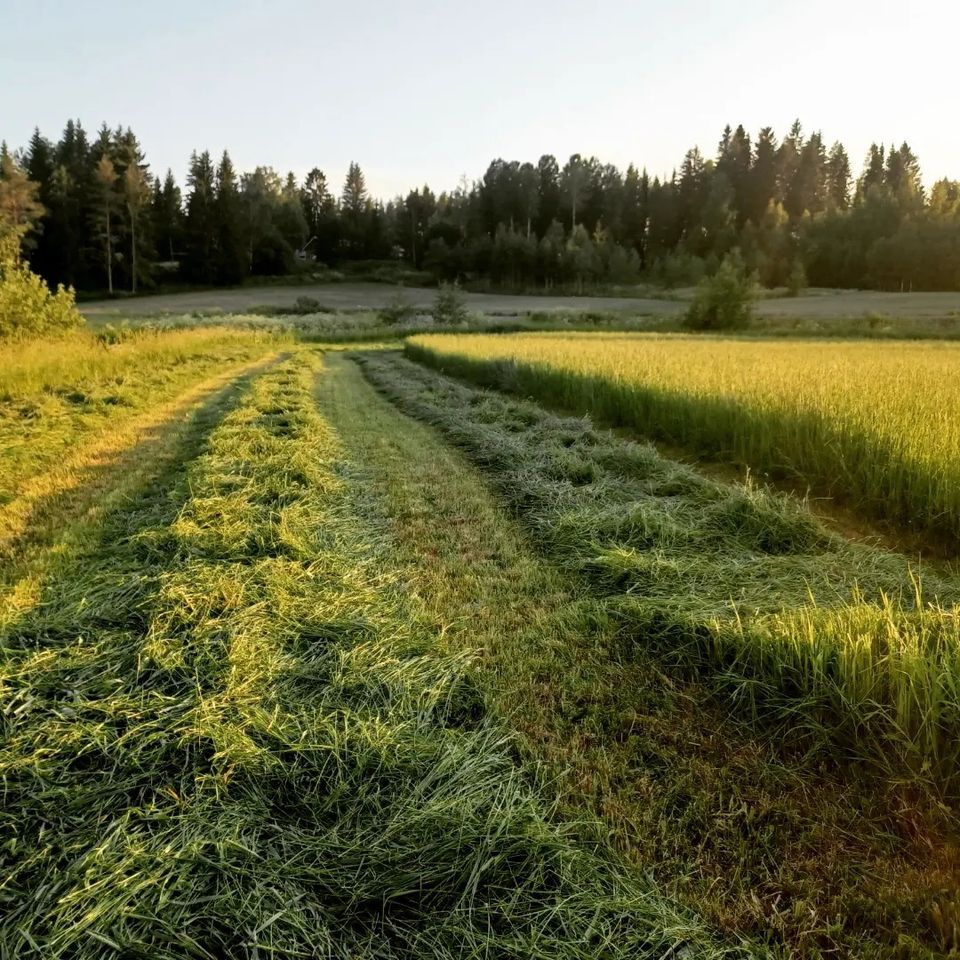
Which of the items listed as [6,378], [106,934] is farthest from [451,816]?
[6,378]

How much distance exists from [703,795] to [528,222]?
8432cm

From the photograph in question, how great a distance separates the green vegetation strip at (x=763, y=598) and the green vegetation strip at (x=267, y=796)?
1185mm

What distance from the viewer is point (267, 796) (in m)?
2.05

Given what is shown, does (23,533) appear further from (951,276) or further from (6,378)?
(951,276)

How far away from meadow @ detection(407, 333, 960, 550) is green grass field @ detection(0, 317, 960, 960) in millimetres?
992

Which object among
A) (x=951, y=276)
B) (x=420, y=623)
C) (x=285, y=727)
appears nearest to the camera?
(x=285, y=727)

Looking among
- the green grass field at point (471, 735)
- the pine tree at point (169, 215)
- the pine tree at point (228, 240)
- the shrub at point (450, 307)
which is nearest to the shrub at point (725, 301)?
the shrub at point (450, 307)

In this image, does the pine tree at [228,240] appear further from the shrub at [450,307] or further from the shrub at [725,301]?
the shrub at [725,301]

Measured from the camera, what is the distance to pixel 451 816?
75.6 inches

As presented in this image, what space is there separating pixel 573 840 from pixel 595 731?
0.59 metres

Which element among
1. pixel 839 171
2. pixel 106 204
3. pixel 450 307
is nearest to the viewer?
pixel 450 307

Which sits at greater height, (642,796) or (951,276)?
(951,276)

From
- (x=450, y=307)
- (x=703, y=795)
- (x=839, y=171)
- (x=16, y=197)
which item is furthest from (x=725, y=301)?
(x=839, y=171)

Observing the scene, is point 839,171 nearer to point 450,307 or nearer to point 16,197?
point 450,307
